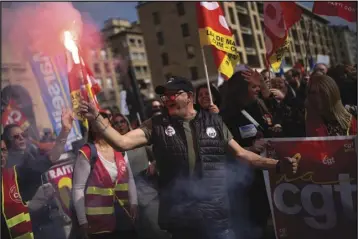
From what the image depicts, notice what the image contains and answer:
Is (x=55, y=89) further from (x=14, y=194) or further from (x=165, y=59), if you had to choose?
(x=165, y=59)

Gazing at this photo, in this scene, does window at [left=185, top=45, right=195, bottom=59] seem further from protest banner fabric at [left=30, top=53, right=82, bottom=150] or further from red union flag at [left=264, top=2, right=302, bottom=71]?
protest banner fabric at [left=30, top=53, right=82, bottom=150]

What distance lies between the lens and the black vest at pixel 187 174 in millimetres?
2656

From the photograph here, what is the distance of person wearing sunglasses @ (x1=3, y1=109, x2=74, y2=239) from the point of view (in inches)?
132

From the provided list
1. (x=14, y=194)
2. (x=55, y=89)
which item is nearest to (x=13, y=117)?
(x=55, y=89)

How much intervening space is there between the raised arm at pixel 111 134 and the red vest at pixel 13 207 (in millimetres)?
1293

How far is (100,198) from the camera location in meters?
3.30

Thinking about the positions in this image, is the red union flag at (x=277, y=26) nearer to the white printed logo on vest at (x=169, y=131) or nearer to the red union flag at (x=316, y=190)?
the red union flag at (x=316, y=190)

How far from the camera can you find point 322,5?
518 centimetres

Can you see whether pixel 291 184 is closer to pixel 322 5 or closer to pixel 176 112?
pixel 176 112

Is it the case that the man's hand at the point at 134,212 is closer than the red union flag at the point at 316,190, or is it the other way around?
the red union flag at the point at 316,190

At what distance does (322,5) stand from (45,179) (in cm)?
390

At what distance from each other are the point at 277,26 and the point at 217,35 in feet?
3.60

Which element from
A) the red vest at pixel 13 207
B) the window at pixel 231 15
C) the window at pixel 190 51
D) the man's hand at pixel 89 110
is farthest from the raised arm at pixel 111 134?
the window at pixel 231 15

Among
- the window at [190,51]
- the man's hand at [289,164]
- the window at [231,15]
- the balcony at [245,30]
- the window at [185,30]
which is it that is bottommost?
the man's hand at [289,164]
